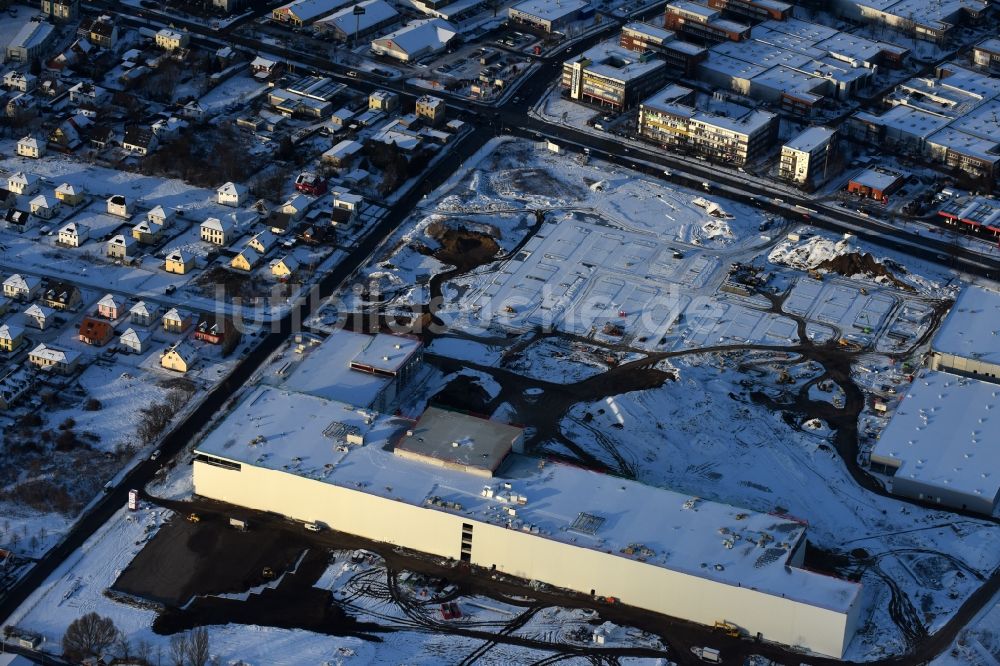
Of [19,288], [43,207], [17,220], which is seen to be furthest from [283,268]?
[17,220]

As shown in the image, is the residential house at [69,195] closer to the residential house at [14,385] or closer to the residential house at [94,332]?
the residential house at [94,332]

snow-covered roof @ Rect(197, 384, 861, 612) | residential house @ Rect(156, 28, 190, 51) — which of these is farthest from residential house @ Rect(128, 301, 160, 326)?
residential house @ Rect(156, 28, 190, 51)

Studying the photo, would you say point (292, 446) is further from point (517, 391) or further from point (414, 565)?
point (517, 391)

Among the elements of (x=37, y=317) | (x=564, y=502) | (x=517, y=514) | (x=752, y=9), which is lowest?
(x=752, y=9)

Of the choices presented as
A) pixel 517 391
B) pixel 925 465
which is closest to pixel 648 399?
pixel 517 391

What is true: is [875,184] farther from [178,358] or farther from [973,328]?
[178,358]

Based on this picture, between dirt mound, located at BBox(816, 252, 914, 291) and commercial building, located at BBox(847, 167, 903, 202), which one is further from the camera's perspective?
commercial building, located at BBox(847, 167, 903, 202)

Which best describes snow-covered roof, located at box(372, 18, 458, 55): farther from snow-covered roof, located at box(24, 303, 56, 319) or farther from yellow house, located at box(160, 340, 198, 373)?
yellow house, located at box(160, 340, 198, 373)
